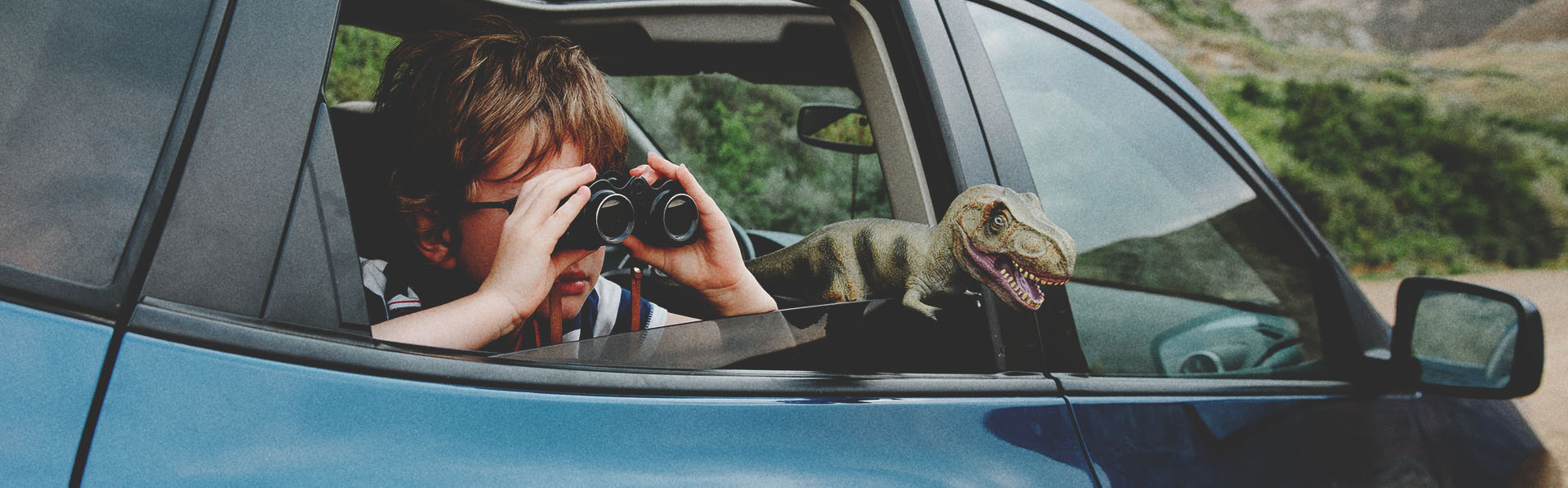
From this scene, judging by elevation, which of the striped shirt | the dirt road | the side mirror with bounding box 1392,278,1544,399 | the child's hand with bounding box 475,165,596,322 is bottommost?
the dirt road

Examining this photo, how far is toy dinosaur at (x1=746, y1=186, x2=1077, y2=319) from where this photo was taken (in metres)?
1.18

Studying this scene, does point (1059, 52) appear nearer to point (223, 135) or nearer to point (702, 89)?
point (223, 135)

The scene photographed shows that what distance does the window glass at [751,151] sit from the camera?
497 cm

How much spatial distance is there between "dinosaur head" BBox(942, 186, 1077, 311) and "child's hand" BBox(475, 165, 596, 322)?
504mm

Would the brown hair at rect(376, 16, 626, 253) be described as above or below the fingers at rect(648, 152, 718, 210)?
above

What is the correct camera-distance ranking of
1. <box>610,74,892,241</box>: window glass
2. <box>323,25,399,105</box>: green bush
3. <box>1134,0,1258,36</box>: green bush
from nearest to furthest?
1. <box>323,25,399,105</box>: green bush
2. <box>610,74,892,241</box>: window glass
3. <box>1134,0,1258,36</box>: green bush

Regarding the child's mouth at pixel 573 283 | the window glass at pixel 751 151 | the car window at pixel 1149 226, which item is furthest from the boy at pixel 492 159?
the window glass at pixel 751 151

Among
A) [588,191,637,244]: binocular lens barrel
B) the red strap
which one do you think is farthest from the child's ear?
[588,191,637,244]: binocular lens barrel

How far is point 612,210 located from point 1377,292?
1159cm

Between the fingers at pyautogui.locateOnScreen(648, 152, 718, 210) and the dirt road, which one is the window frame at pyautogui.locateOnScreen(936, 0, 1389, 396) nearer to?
the fingers at pyautogui.locateOnScreen(648, 152, 718, 210)

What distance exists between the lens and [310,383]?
0.83 meters

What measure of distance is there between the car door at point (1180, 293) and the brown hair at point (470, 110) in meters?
0.64

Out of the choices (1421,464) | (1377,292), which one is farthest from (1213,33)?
(1421,464)

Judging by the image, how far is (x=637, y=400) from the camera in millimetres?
997
